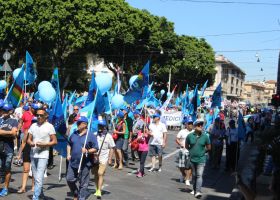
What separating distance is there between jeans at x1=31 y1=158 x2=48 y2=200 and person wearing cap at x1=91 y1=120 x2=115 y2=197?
3.72ft

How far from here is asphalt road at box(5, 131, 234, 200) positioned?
9742 mm

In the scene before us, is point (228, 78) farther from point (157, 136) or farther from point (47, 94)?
point (47, 94)

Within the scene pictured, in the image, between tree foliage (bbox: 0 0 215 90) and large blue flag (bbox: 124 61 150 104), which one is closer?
large blue flag (bbox: 124 61 150 104)

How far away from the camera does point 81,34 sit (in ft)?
117

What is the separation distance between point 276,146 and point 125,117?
1212cm

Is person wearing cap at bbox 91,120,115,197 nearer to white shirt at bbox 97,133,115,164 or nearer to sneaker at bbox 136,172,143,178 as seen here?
white shirt at bbox 97,133,115,164

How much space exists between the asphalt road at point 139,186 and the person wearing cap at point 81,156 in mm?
1043

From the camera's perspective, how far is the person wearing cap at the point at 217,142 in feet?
50.0

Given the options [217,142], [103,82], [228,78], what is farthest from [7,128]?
[228,78]

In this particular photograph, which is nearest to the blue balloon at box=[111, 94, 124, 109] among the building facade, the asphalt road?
the asphalt road

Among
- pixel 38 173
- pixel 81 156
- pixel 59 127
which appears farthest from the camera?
→ pixel 59 127

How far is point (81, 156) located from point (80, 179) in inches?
15.4

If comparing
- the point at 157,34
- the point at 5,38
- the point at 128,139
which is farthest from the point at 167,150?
the point at 157,34

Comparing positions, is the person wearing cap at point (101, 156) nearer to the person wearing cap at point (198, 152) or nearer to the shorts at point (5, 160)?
the shorts at point (5, 160)
